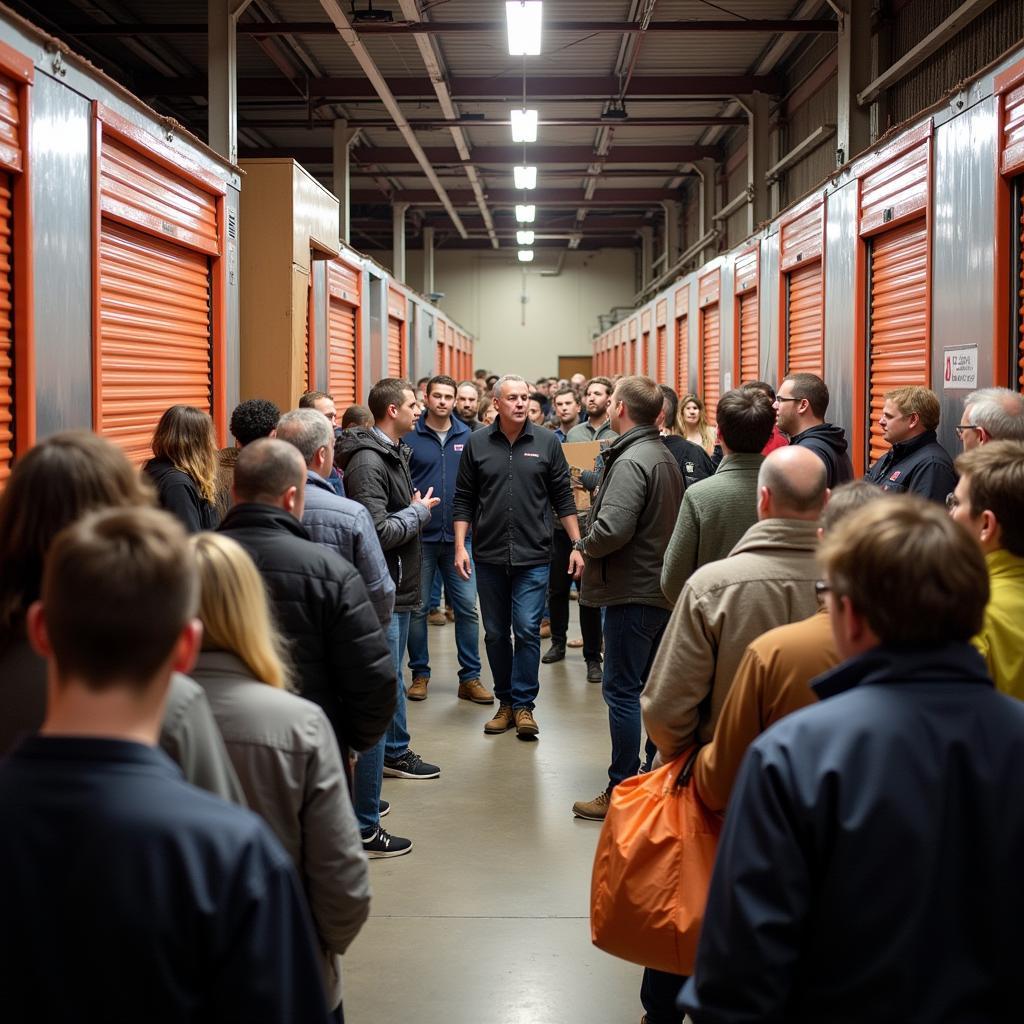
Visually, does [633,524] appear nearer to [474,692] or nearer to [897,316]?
[474,692]

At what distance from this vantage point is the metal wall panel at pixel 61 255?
15.8ft

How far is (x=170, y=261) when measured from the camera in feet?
22.5

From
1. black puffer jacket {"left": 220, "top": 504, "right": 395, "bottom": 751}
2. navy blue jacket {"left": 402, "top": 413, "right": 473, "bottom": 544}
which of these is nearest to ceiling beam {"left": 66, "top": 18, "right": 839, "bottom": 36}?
navy blue jacket {"left": 402, "top": 413, "right": 473, "bottom": 544}

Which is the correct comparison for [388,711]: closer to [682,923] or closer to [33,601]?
[682,923]

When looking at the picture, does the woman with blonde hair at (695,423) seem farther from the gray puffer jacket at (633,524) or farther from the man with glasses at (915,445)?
the gray puffer jacket at (633,524)

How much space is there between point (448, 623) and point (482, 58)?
741 centimetres

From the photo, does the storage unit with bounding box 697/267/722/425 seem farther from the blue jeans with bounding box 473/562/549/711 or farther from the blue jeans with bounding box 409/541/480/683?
the blue jeans with bounding box 473/562/549/711

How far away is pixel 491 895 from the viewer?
4582mm

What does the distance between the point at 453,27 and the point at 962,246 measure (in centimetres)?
656

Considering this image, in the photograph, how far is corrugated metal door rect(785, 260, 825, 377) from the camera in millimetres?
8797

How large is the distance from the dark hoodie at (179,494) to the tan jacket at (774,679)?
281cm

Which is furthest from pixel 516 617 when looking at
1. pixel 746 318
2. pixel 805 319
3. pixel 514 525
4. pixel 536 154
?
pixel 536 154

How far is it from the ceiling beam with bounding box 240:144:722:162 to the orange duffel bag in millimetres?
16344

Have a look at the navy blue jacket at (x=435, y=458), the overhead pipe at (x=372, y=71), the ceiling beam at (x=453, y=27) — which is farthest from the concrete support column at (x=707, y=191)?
the navy blue jacket at (x=435, y=458)
